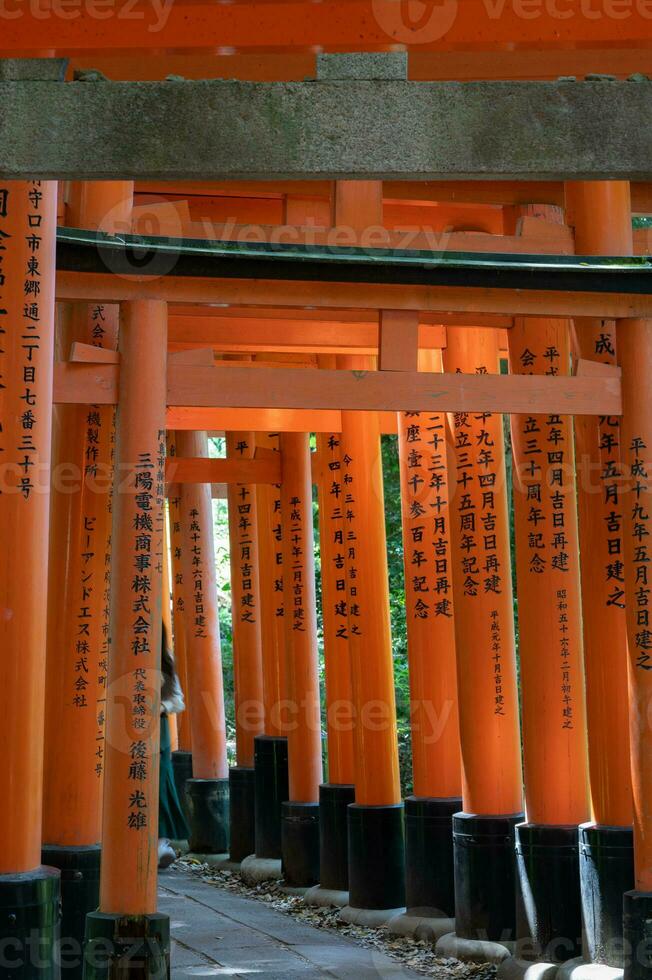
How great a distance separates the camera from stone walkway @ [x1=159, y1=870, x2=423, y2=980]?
760 centimetres

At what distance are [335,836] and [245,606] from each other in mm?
2929

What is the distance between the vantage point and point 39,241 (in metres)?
5.81

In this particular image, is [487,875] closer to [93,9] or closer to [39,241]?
[39,241]

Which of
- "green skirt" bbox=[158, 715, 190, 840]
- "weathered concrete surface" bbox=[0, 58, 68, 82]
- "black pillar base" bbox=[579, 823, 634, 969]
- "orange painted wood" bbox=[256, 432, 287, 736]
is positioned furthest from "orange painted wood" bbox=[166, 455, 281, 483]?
"weathered concrete surface" bbox=[0, 58, 68, 82]

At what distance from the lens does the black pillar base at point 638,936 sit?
6059 millimetres

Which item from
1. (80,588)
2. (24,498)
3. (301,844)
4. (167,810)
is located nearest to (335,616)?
(301,844)

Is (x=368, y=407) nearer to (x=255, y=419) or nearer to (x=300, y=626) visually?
(x=255, y=419)

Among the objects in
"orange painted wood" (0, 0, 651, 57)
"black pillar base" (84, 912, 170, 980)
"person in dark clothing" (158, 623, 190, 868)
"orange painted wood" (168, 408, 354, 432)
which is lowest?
"black pillar base" (84, 912, 170, 980)

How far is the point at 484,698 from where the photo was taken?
25.4ft

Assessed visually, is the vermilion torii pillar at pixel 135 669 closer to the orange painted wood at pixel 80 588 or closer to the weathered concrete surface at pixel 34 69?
the orange painted wood at pixel 80 588

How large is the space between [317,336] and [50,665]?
2.30 m

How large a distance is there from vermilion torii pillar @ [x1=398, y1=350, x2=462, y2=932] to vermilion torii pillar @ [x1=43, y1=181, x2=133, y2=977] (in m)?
2.33

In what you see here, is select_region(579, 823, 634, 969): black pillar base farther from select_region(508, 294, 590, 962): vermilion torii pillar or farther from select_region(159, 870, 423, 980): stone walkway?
select_region(159, 870, 423, 980): stone walkway

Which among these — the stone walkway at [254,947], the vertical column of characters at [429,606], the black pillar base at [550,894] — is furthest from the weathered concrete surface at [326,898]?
the black pillar base at [550,894]
